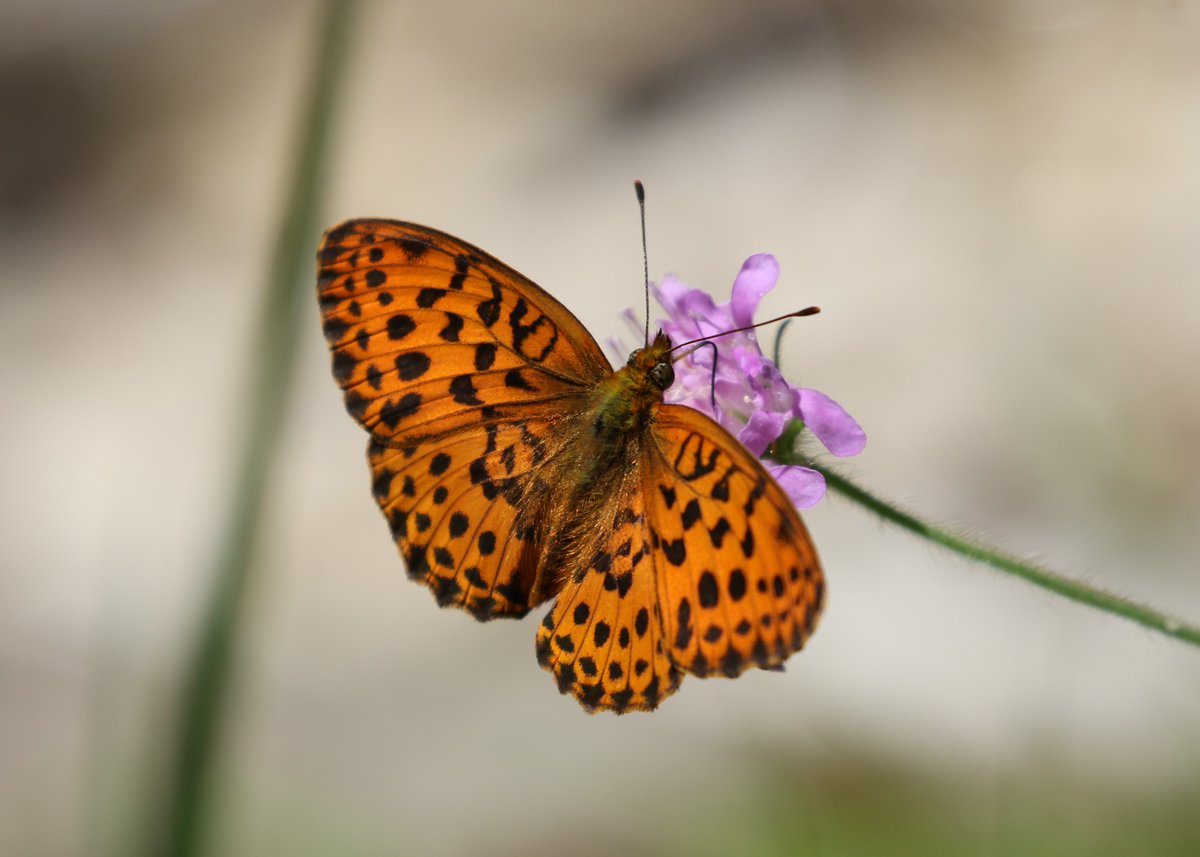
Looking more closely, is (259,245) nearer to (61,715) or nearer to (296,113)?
(61,715)

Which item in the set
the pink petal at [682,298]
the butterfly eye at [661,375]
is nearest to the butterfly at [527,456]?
the butterfly eye at [661,375]

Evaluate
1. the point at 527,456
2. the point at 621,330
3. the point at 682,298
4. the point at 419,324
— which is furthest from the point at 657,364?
the point at 621,330

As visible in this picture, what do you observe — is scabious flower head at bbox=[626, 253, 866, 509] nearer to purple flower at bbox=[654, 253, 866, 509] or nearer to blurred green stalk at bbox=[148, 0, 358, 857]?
purple flower at bbox=[654, 253, 866, 509]

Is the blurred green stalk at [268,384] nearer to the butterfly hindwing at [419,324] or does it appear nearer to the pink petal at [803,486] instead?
the butterfly hindwing at [419,324]

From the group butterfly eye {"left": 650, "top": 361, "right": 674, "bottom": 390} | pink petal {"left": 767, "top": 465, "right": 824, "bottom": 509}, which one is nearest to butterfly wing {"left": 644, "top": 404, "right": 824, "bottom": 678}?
pink petal {"left": 767, "top": 465, "right": 824, "bottom": 509}

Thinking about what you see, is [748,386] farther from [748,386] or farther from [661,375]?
[661,375]

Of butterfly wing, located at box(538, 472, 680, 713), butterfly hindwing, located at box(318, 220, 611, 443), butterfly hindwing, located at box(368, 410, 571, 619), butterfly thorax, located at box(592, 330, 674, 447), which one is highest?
butterfly hindwing, located at box(318, 220, 611, 443)

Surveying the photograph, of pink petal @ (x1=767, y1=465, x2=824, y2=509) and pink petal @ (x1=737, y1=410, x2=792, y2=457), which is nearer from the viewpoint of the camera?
pink petal @ (x1=767, y1=465, x2=824, y2=509)

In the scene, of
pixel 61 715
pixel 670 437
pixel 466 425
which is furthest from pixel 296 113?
pixel 61 715
